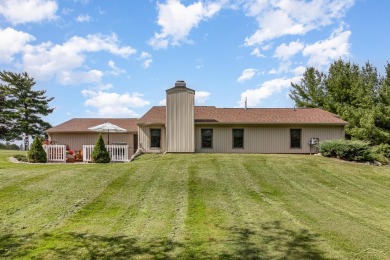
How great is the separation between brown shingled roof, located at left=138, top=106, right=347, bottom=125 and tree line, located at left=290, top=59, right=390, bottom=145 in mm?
4512

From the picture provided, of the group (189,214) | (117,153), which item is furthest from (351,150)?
(189,214)

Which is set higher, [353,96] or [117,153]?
[353,96]

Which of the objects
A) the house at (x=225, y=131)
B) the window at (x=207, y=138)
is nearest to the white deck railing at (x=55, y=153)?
the house at (x=225, y=131)

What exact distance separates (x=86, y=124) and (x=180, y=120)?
377 inches

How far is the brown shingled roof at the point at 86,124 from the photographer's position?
2536 cm

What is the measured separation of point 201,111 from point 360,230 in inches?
727

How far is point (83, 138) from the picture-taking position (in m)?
25.5

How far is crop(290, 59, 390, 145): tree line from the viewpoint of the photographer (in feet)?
84.8

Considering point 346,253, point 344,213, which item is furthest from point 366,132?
point 346,253

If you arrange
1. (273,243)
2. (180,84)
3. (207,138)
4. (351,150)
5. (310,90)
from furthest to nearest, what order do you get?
(310,90), (207,138), (180,84), (351,150), (273,243)

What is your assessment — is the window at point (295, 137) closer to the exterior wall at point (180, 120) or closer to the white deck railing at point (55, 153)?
the exterior wall at point (180, 120)

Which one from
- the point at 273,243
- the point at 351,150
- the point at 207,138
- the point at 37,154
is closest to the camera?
the point at 273,243

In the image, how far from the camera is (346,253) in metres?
5.65

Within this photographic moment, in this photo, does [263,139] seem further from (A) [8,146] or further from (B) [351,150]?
(A) [8,146]
